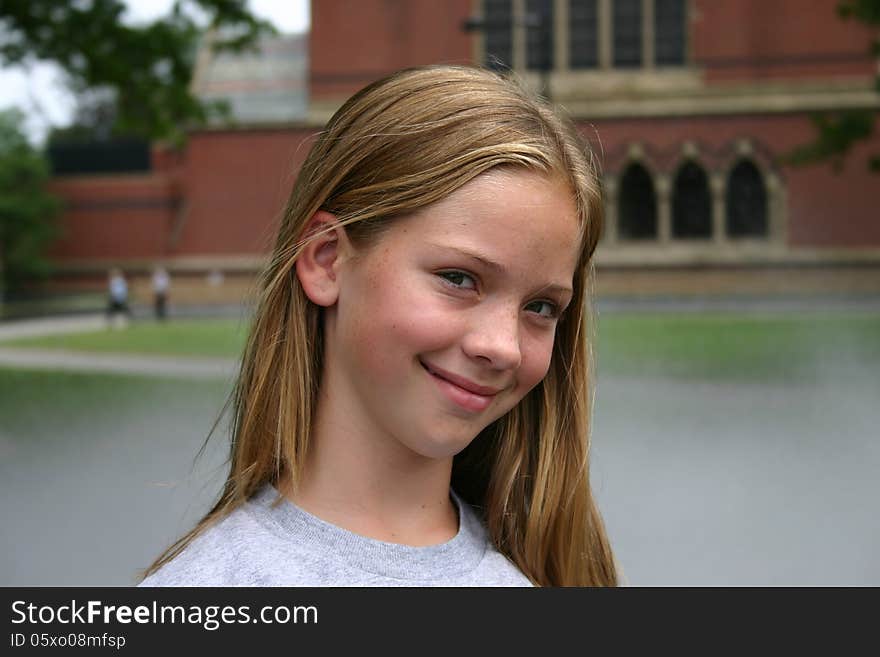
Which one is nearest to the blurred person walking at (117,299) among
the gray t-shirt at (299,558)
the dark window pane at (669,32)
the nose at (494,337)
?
the dark window pane at (669,32)

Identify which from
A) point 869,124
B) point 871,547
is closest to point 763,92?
point 869,124

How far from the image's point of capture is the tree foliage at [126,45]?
998 centimetres

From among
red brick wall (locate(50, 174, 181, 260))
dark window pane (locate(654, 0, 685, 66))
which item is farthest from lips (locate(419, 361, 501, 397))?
red brick wall (locate(50, 174, 181, 260))

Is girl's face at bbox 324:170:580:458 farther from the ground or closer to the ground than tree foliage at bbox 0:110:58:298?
farther from the ground

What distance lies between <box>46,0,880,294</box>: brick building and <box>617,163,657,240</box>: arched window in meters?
0.04

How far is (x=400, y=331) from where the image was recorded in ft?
3.87

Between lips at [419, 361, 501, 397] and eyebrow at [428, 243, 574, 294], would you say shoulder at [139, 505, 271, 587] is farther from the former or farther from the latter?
eyebrow at [428, 243, 574, 294]

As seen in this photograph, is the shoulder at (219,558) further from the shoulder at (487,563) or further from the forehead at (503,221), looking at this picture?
the forehead at (503,221)

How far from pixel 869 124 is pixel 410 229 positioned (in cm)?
1796

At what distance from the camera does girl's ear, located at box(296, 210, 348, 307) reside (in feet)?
4.17

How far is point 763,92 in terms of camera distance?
26.3m

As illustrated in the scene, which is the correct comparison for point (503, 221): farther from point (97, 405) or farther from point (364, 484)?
point (97, 405)

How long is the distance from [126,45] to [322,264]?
9.89 meters
